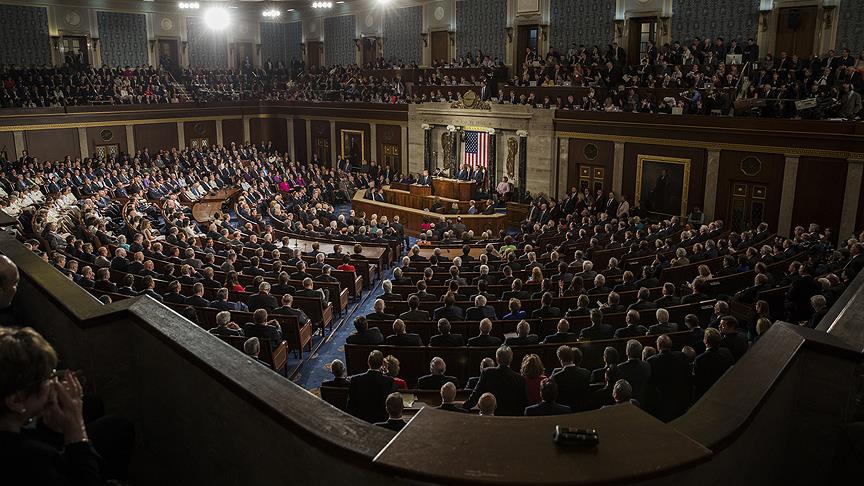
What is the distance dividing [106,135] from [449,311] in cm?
2502

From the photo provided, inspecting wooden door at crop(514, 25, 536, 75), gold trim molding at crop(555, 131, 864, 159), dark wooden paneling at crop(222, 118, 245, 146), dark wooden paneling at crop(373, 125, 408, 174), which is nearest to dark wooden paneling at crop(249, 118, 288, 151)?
dark wooden paneling at crop(222, 118, 245, 146)

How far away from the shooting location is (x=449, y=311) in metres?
9.75

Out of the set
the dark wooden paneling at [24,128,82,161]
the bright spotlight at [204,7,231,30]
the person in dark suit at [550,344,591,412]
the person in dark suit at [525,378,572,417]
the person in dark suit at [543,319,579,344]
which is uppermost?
the bright spotlight at [204,7,231,30]

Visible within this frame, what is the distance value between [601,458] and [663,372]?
15.6 ft

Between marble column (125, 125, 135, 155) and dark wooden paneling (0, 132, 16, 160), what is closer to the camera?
dark wooden paneling (0, 132, 16, 160)

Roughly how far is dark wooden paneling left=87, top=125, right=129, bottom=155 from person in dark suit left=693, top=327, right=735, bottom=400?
2859cm

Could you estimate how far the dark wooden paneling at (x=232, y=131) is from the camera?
33.6 m

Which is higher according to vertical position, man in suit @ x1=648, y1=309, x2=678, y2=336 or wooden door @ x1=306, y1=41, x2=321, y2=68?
wooden door @ x1=306, y1=41, x2=321, y2=68

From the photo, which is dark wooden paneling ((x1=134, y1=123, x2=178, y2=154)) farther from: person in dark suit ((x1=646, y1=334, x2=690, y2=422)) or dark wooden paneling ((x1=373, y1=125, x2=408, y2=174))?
person in dark suit ((x1=646, y1=334, x2=690, y2=422))

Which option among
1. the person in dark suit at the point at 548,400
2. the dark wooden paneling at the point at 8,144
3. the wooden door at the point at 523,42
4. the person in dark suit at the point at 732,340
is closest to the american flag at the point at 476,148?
the wooden door at the point at 523,42

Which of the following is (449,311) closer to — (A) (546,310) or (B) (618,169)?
(A) (546,310)

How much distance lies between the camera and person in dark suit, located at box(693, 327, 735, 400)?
6613 millimetres

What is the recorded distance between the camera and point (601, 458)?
2.26 meters

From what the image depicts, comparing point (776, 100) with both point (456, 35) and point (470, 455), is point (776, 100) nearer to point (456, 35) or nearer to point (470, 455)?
point (456, 35)
